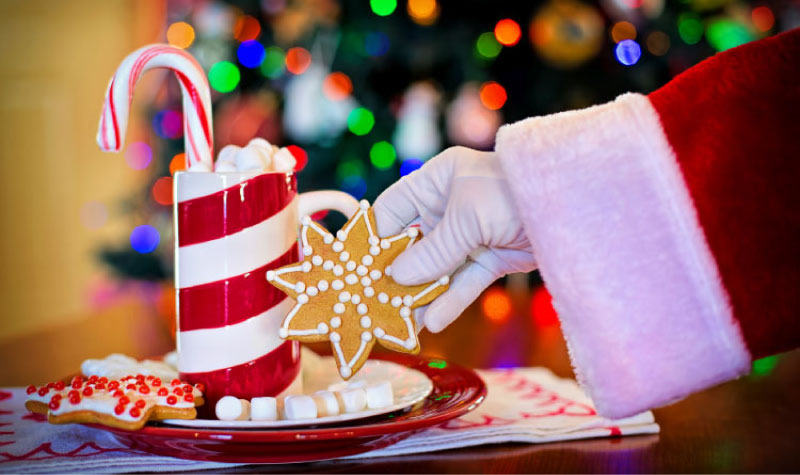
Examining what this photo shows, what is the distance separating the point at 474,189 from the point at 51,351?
79 cm

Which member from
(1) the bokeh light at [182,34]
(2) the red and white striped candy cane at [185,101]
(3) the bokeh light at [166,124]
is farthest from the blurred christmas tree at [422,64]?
(2) the red and white striped candy cane at [185,101]

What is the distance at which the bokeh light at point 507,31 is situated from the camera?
7.45ft

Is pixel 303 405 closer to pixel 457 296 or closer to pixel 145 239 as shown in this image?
pixel 457 296

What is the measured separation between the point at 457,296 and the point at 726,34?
74.9 inches

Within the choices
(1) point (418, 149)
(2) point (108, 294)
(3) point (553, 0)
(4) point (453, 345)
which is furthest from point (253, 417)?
(2) point (108, 294)

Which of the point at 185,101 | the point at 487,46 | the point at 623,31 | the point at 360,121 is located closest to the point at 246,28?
the point at 360,121

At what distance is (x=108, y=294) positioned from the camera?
347 cm

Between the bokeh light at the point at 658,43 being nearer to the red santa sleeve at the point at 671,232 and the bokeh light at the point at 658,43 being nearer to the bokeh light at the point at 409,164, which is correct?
the bokeh light at the point at 409,164

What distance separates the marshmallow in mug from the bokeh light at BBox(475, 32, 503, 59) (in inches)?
64.0

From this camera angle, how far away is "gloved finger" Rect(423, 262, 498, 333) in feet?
2.12

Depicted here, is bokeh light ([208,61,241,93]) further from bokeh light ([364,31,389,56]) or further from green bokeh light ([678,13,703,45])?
green bokeh light ([678,13,703,45])

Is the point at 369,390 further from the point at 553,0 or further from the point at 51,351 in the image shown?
the point at 553,0

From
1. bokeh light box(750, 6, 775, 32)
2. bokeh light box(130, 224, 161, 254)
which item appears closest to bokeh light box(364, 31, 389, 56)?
bokeh light box(750, 6, 775, 32)

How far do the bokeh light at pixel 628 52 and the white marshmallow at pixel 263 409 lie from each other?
76.9 inches
